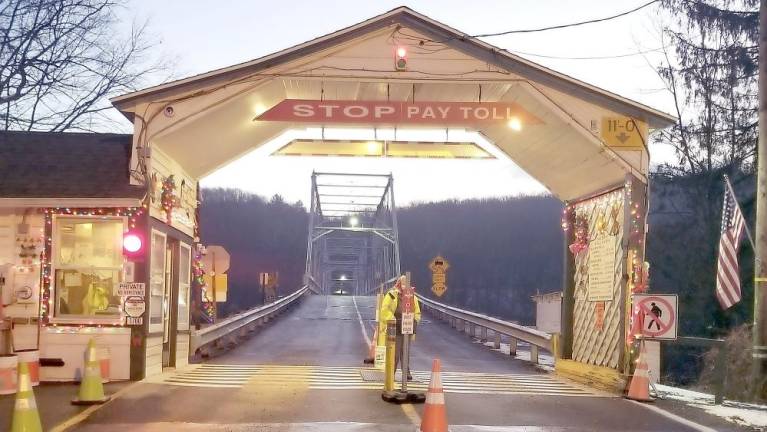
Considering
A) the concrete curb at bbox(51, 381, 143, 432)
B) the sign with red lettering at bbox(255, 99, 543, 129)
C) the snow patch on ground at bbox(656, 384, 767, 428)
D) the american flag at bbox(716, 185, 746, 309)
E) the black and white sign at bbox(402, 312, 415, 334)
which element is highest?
the sign with red lettering at bbox(255, 99, 543, 129)

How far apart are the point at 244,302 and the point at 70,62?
81853 mm

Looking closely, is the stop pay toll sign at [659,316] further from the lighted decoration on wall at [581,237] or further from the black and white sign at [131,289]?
the black and white sign at [131,289]

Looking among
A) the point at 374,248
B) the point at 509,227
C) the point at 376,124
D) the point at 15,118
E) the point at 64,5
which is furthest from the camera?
the point at 509,227

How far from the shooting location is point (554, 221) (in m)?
136

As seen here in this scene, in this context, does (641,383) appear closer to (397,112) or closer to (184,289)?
(397,112)

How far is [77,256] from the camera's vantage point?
13.8m

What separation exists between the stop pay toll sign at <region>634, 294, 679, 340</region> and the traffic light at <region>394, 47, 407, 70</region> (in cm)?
528

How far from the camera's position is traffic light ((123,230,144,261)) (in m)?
13.1

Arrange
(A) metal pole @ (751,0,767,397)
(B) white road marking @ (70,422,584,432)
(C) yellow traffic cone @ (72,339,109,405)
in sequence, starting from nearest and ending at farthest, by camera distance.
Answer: (B) white road marking @ (70,422,584,432) < (C) yellow traffic cone @ (72,339,109,405) < (A) metal pole @ (751,0,767,397)

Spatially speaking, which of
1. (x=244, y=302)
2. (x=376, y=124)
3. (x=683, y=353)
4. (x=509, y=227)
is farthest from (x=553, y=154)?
(x=509, y=227)

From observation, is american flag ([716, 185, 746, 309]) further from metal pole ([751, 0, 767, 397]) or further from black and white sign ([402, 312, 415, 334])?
black and white sign ([402, 312, 415, 334])

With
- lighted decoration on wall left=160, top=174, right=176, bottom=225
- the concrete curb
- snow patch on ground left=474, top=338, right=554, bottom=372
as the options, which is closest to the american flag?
snow patch on ground left=474, top=338, right=554, bottom=372

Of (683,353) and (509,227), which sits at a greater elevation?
(509,227)

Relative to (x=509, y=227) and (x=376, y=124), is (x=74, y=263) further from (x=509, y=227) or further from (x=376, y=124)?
(x=509, y=227)
